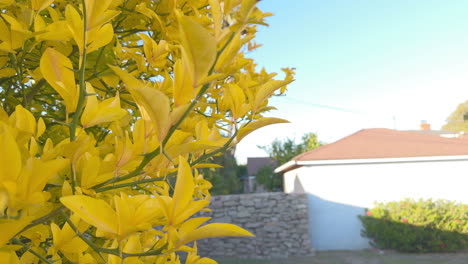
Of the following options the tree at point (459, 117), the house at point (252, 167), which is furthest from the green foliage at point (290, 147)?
the tree at point (459, 117)

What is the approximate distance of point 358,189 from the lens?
39.1 feet

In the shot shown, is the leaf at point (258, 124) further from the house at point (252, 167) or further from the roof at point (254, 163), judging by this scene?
the roof at point (254, 163)

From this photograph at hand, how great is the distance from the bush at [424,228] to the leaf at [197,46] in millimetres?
11111

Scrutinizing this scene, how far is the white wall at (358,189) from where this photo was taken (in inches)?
458

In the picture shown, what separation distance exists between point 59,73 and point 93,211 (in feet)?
0.98

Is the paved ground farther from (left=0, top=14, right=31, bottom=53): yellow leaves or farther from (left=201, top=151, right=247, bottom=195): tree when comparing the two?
(left=0, top=14, right=31, bottom=53): yellow leaves

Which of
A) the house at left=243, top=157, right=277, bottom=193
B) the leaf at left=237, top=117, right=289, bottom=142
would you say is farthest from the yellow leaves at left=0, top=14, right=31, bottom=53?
the house at left=243, top=157, right=277, bottom=193

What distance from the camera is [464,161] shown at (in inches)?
482

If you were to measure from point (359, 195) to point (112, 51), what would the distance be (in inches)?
450

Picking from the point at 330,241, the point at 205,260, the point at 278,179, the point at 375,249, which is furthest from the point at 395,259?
the point at 205,260

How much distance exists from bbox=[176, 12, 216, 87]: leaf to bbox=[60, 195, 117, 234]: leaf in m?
0.24

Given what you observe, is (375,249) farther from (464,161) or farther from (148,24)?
(148,24)

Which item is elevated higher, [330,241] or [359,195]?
[359,195]

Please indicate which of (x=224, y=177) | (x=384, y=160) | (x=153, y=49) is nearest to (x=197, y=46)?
(x=153, y=49)
